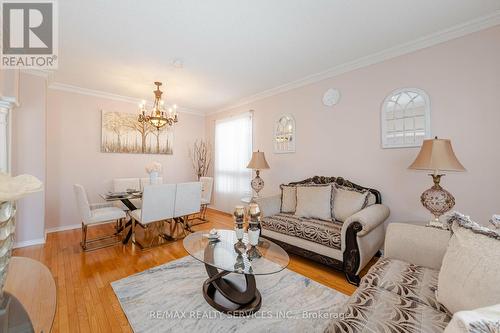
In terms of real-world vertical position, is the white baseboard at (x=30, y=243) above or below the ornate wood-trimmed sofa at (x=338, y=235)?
below

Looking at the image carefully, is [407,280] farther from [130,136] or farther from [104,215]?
[130,136]

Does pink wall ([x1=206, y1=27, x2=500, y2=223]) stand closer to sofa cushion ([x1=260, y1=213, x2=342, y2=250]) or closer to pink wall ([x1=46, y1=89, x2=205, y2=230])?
sofa cushion ([x1=260, y1=213, x2=342, y2=250])

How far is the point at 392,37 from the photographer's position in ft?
7.52

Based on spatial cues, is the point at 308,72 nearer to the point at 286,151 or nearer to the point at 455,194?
the point at 286,151

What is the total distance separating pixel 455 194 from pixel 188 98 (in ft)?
14.8

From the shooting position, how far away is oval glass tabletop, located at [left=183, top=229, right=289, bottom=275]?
5.25 ft

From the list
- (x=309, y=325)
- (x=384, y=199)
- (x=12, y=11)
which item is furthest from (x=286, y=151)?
(x=12, y=11)

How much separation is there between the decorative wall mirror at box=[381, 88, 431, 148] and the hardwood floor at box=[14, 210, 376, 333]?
1.75 metres

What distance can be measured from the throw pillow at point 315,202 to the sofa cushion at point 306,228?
9cm

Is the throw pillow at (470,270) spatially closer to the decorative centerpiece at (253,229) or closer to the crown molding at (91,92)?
the decorative centerpiece at (253,229)

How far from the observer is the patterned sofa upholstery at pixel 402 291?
37.9 inches

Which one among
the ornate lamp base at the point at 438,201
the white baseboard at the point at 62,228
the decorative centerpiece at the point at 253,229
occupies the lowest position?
the white baseboard at the point at 62,228

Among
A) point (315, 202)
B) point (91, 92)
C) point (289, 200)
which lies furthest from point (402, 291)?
point (91, 92)

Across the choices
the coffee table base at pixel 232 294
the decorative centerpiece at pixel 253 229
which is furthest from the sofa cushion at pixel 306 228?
the coffee table base at pixel 232 294
